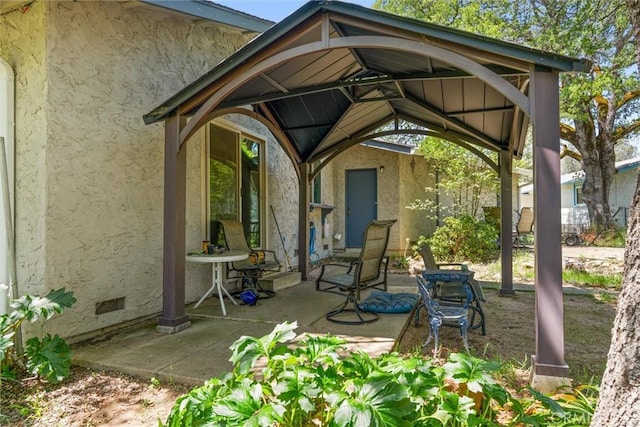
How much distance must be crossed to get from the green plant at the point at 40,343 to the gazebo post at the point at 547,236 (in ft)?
11.4

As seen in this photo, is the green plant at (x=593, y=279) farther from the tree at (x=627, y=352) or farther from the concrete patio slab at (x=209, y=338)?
the tree at (x=627, y=352)

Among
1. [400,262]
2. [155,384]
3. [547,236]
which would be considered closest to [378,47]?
[547,236]

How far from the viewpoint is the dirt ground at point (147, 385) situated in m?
2.40

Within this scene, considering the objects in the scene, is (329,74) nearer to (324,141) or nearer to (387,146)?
(324,141)

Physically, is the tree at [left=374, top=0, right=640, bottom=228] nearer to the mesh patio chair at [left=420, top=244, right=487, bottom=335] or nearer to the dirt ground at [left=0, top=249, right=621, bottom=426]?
the dirt ground at [left=0, top=249, right=621, bottom=426]

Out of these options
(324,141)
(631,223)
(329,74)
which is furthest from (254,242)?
(631,223)

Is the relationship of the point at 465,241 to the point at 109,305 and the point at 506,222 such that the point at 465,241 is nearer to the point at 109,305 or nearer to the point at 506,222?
the point at 506,222

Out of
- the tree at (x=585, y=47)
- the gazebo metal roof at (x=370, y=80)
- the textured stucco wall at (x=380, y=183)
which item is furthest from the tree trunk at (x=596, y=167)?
the gazebo metal roof at (x=370, y=80)

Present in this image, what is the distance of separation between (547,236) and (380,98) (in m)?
3.10

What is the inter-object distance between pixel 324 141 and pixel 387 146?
4.60 meters

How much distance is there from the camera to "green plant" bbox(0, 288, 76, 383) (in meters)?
2.70

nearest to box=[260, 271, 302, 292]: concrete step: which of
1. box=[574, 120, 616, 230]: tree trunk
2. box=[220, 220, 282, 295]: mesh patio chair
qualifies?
box=[220, 220, 282, 295]: mesh patio chair

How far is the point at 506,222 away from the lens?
5.79m

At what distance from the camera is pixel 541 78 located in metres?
2.77
